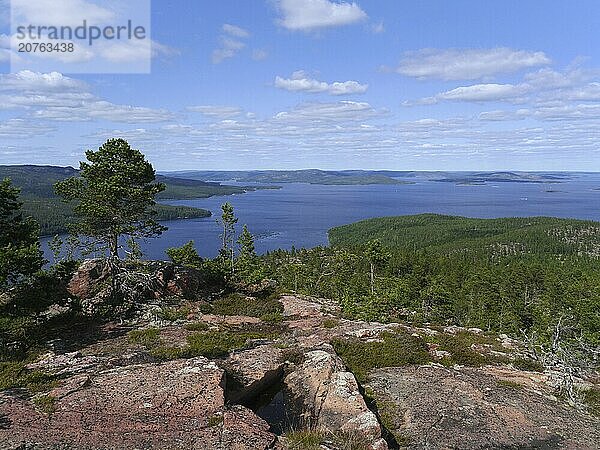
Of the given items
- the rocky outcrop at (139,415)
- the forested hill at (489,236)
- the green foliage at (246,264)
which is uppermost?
the rocky outcrop at (139,415)

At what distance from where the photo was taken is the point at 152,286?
26.2 m

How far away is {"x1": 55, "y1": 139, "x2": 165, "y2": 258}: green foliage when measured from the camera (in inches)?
943

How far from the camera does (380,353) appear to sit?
62.2 feet

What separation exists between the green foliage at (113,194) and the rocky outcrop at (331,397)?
1404cm

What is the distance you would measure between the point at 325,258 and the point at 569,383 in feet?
283

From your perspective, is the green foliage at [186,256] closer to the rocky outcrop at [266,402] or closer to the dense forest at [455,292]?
the dense forest at [455,292]

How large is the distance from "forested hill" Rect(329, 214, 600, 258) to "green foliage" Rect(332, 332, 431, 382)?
119 meters

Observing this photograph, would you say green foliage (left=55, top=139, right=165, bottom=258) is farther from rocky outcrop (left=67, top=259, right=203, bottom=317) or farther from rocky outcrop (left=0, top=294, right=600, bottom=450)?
rocky outcrop (left=0, top=294, right=600, bottom=450)

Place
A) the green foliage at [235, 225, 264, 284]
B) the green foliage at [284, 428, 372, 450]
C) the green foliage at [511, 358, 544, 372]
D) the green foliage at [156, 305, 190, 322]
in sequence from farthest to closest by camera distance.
Result: the green foliage at [235, 225, 264, 284]
the green foliage at [156, 305, 190, 322]
the green foliage at [511, 358, 544, 372]
the green foliage at [284, 428, 372, 450]

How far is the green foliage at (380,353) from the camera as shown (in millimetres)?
17922

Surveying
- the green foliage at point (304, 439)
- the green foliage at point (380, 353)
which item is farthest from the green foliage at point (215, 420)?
the green foliage at point (380, 353)

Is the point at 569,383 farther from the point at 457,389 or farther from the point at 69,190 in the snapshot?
the point at 69,190

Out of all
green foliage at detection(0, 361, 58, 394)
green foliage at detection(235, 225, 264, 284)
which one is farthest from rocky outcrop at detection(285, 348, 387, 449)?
green foliage at detection(235, 225, 264, 284)

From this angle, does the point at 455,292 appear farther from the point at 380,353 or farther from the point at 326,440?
the point at 326,440
